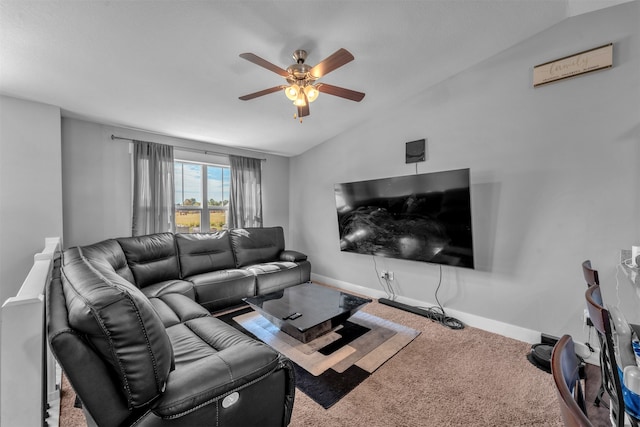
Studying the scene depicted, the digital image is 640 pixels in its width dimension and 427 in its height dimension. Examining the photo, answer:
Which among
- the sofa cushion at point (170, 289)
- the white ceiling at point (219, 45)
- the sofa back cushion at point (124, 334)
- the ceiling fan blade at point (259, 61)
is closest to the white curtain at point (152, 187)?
the white ceiling at point (219, 45)

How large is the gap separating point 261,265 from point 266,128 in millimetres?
2010

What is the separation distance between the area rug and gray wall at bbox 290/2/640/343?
95 centimetres

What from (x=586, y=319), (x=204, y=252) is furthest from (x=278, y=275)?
(x=586, y=319)

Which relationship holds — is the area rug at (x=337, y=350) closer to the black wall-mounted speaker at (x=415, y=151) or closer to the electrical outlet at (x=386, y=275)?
the electrical outlet at (x=386, y=275)

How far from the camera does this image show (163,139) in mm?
3852

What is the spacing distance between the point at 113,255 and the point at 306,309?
2.11 metres

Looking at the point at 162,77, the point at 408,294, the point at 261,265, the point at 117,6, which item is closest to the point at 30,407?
the point at 117,6

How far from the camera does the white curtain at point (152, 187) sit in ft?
11.6

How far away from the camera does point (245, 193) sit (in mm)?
4688

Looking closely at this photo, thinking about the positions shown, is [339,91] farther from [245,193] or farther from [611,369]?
[245,193]

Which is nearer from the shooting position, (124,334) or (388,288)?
(124,334)

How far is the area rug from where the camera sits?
2006 mm

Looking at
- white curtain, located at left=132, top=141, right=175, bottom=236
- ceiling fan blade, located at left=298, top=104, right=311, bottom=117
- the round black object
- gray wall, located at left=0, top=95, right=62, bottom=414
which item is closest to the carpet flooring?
the round black object

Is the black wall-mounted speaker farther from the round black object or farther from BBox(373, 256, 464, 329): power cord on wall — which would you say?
the round black object
